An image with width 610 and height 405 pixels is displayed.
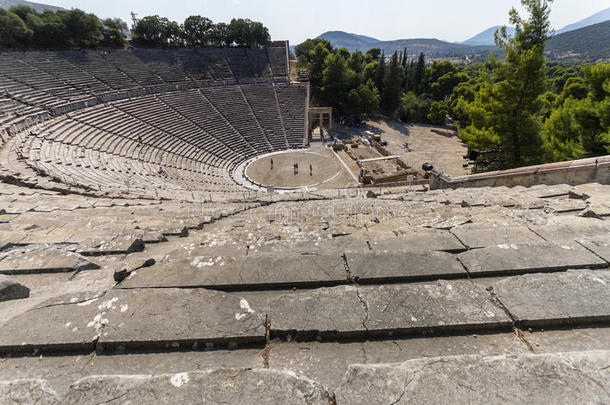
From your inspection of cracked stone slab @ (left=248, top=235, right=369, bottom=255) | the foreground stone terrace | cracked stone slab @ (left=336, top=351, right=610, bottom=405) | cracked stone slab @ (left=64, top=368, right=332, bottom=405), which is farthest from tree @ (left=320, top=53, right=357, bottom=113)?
cracked stone slab @ (left=64, top=368, right=332, bottom=405)

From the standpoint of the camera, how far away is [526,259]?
298 centimetres

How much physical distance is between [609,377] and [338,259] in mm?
2084

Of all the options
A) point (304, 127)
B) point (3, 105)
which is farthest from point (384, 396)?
point (304, 127)

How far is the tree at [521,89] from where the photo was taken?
37.5ft

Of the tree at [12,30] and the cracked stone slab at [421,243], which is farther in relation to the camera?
the tree at [12,30]

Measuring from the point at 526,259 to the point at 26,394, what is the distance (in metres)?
4.10

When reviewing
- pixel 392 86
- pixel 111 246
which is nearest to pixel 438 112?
pixel 392 86

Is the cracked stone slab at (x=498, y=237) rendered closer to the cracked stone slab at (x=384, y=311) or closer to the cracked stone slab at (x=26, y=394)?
the cracked stone slab at (x=384, y=311)

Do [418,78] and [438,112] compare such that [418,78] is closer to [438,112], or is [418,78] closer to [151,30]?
[438,112]

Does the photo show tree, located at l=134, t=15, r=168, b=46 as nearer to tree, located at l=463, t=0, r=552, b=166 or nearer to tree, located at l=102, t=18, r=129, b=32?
tree, located at l=102, t=18, r=129, b=32

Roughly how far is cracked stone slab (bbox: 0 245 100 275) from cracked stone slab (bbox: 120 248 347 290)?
3.49 feet

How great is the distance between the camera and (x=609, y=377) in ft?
5.24

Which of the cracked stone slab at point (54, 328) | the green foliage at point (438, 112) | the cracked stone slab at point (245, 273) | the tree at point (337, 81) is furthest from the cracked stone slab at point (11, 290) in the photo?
the green foliage at point (438, 112)

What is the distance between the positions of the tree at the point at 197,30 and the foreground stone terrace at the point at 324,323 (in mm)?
50822
